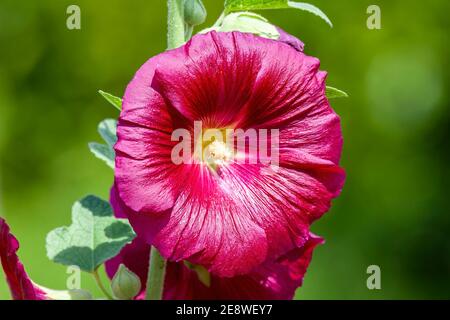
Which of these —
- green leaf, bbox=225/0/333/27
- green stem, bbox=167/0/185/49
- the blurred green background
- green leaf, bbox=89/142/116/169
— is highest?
green leaf, bbox=225/0/333/27

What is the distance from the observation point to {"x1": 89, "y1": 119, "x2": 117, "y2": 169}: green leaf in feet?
3.47

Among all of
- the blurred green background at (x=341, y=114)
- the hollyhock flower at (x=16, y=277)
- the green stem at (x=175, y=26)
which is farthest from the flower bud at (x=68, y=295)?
the blurred green background at (x=341, y=114)

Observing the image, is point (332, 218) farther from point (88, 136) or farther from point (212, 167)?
point (212, 167)

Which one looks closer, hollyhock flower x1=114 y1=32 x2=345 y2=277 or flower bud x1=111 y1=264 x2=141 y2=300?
hollyhock flower x1=114 y1=32 x2=345 y2=277

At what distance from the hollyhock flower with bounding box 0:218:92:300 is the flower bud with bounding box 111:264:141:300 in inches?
2.4

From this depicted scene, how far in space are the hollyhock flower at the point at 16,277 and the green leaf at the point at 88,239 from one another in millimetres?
54

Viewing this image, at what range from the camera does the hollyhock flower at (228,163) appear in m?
0.80

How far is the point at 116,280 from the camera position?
935 millimetres

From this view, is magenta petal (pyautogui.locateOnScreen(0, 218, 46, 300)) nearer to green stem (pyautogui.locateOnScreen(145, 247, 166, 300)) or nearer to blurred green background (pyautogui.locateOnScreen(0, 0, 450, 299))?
green stem (pyautogui.locateOnScreen(145, 247, 166, 300))

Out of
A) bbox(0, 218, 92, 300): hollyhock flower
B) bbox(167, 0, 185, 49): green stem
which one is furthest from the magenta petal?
bbox(167, 0, 185, 49): green stem

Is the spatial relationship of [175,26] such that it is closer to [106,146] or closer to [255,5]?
[255,5]

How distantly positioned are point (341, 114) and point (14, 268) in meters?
2.17

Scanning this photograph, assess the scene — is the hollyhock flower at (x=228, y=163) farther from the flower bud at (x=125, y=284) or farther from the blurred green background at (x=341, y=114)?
the blurred green background at (x=341, y=114)

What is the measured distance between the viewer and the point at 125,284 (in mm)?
930
